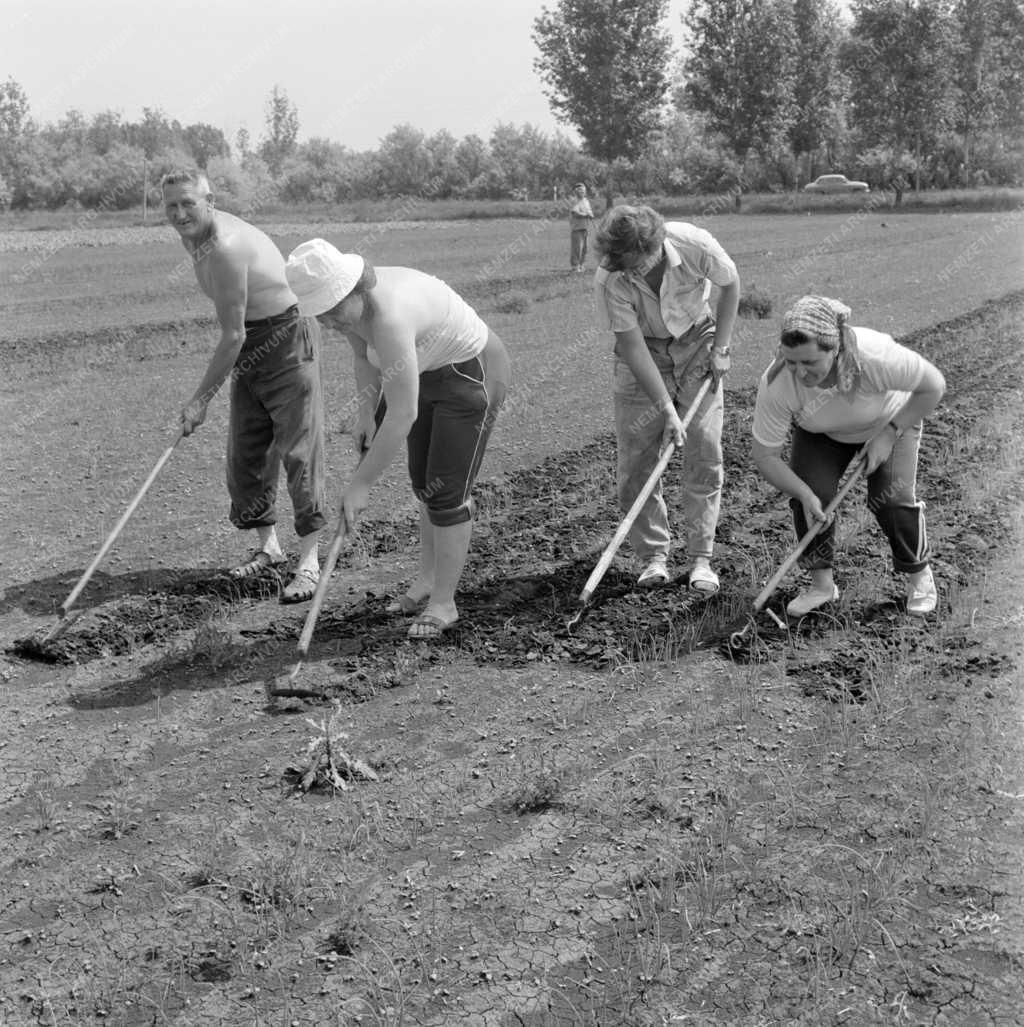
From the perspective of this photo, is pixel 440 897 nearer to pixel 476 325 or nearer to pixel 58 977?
pixel 58 977

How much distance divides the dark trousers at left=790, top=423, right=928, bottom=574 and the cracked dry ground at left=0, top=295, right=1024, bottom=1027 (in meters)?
0.30

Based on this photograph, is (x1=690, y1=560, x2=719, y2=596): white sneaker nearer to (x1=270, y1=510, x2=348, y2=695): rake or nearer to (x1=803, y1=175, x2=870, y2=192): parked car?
(x1=270, y1=510, x2=348, y2=695): rake

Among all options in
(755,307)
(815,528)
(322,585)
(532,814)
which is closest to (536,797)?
(532,814)

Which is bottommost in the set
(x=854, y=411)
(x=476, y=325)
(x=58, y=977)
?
(x=58, y=977)

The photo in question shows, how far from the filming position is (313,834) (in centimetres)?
353

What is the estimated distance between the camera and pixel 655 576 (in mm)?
5340

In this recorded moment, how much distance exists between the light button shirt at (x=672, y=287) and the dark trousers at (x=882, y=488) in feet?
2.25

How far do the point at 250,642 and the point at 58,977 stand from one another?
212cm

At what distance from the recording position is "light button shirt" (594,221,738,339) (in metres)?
4.75

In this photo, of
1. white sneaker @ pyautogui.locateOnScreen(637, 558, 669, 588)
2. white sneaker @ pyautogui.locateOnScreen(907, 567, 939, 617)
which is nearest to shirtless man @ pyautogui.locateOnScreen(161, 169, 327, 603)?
white sneaker @ pyautogui.locateOnScreen(637, 558, 669, 588)

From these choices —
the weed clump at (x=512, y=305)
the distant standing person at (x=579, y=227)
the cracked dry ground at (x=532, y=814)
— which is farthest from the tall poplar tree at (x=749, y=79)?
the cracked dry ground at (x=532, y=814)

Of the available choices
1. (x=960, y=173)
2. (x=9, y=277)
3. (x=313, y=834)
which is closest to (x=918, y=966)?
(x=313, y=834)

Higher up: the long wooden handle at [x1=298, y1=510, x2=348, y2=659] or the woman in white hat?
the woman in white hat

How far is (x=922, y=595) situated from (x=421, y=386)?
226cm
